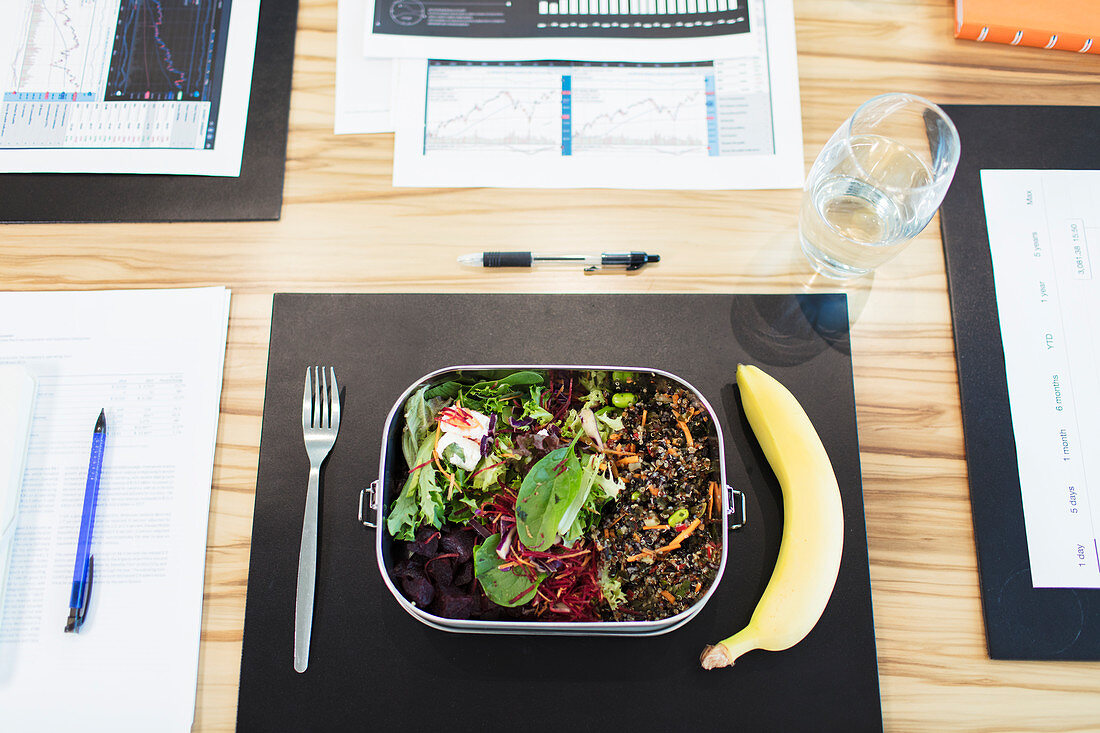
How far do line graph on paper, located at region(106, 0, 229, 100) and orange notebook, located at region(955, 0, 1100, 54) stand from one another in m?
0.98

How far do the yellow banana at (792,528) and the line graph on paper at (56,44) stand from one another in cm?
90

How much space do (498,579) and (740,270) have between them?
0.46m

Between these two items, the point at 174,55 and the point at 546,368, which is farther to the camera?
the point at 174,55

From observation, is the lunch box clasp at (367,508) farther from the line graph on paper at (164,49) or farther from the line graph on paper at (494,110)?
the line graph on paper at (164,49)

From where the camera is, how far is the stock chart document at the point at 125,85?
2.60 ft

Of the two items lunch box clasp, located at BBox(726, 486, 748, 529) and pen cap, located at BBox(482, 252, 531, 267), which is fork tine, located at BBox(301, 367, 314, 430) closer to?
pen cap, located at BBox(482, 252, 531, 267)

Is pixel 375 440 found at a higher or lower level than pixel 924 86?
lower

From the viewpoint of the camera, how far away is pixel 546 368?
62 centimetres

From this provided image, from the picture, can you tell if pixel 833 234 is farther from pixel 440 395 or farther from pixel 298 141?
pixel 298 141

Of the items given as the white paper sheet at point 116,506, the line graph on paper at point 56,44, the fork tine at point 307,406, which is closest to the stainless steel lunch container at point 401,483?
the fork tine at point 307,406

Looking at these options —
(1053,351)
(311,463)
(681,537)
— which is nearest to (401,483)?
(311,463)

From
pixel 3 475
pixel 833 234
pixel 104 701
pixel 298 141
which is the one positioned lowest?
pixel 104 701

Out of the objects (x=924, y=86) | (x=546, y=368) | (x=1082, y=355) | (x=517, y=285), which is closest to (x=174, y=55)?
(x=517, y=285)

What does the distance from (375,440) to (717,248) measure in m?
0.46
